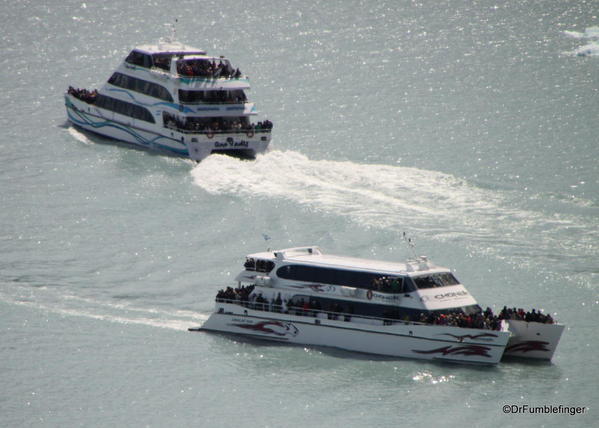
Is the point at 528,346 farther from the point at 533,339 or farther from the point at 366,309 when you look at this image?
the point at 366,309

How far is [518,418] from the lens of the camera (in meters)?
37.7

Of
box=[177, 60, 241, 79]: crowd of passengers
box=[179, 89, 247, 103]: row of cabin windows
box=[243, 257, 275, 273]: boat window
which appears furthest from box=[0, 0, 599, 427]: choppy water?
box=[177, 60, 241, 79]: crowd of passengers

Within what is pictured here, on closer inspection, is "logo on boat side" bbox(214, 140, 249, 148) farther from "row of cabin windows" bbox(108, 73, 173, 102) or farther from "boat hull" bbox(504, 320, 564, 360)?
"boat hull" bbox(504, 320, 564, 360)

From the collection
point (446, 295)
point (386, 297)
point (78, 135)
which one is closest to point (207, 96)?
point (78, 135)

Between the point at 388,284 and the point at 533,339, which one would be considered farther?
the point at 388,284

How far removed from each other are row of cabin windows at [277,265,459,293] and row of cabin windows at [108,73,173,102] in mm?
24524

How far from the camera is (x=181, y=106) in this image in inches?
2606

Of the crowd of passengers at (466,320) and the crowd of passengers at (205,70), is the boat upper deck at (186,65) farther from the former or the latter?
the crowd of passengers at (466,320)

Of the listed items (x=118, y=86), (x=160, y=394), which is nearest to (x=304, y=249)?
(x=160, y=394)

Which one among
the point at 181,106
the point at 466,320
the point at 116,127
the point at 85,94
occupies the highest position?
the point at 181,106

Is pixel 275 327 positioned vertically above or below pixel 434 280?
below

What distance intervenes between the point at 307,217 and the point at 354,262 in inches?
404

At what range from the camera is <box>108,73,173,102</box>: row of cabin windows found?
67188 millimetres

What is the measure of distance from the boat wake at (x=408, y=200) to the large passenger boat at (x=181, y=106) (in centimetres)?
137
